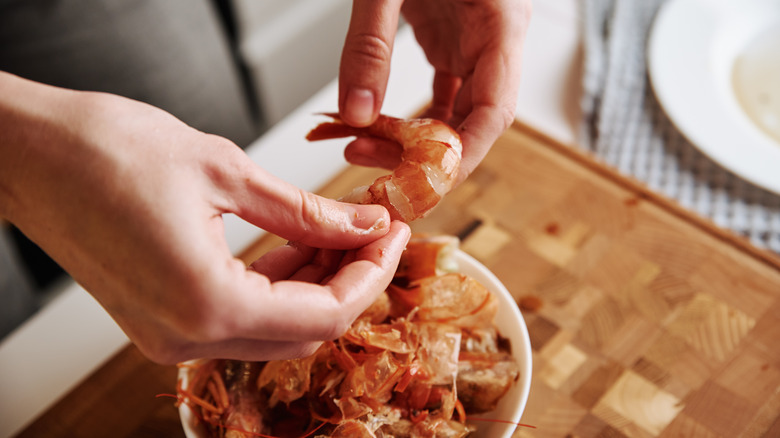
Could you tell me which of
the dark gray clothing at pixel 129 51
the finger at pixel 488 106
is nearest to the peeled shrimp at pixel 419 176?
the finger at pixel 488 106

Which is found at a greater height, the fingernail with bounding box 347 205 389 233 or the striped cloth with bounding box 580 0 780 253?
the fingernail with bounding box 347 205 389 233

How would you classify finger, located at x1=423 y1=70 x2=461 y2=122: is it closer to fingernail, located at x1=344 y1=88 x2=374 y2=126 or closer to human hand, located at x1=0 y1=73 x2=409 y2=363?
fingernail, located at x1=344 y1=88 x2=374 y2=126

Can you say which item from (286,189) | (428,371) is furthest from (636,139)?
(286,189)

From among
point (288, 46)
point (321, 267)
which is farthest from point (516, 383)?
point (288, 46)

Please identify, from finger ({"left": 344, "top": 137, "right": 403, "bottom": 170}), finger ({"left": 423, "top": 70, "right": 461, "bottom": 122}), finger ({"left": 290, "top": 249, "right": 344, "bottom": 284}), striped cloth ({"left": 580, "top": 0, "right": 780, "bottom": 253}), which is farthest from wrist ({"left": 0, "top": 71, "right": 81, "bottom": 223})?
striped cloth ({"left": 580, "top": 0, "right": 780, "bottom": 253})

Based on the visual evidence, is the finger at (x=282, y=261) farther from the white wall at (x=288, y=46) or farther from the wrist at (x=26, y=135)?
the white wall at (x=288, y=46)

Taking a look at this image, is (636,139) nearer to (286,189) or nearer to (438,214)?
(438,214)
